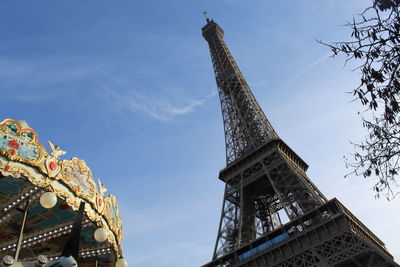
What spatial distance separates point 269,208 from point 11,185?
28.6 m

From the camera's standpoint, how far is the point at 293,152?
33875mm

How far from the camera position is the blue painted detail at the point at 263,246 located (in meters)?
24.5

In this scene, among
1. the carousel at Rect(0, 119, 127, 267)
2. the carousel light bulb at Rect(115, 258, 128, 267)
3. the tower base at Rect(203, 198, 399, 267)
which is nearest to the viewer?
the carousel at Rect(0, 119, 127, 267)

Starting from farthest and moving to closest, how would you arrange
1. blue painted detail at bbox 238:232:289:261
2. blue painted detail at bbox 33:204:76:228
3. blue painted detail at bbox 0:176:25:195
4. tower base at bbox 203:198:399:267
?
blue painted detail at bbox 238:232:289:261, tower base at bbox 203:198:399:267, blue painted detail at bbox 33:204:76:228, blue painted detail at bbox 0:176:25:195

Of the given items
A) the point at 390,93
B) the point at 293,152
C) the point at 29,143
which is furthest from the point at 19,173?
the point at 293,152

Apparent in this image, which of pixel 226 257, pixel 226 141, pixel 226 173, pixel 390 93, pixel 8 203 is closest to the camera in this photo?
pixel 390 93

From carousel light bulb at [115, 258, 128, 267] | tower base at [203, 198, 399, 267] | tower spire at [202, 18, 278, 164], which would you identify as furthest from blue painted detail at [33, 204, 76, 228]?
tower spire at [202, 18, 278, 164]

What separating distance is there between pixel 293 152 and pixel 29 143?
28647 mm

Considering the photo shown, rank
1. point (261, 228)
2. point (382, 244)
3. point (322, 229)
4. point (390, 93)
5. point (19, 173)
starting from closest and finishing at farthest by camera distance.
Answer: point (390, 93)
point (19, 173)
point (322, 229)
point (382, 244)
point (261, 228)

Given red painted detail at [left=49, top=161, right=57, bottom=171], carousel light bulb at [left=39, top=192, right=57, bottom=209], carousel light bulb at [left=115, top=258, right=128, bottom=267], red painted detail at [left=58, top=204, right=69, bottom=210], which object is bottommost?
carousel light bulb at [left=115, top=258, right=128, bottom=267]

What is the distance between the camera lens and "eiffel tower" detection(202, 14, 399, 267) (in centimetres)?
2188

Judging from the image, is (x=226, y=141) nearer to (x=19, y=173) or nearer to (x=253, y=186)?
(x=253, y=186)

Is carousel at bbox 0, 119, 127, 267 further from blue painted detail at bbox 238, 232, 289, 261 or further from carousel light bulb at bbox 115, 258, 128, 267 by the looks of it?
blue painted detail at bbox 238, 232, 289, 261

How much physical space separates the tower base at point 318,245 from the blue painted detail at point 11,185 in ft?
59.2
